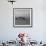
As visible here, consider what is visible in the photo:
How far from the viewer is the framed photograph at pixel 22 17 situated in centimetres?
527

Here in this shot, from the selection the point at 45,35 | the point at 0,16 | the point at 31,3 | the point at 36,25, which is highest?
the point at 31,3

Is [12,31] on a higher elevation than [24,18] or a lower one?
lower

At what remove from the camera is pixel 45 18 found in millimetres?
5301

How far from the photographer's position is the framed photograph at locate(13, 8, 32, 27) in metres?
5.27

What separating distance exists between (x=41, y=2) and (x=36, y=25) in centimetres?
94

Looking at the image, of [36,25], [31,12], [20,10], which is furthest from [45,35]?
[20,10]

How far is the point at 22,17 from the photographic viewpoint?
5293 mm

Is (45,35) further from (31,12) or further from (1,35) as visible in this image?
(1,35)

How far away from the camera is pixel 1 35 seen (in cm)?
528

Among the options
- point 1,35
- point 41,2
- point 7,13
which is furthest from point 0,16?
point 41,2

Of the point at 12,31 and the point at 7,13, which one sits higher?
the point at 7,13

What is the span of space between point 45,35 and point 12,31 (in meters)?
1.32

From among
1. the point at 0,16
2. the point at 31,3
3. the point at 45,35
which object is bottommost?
the point at 45,35

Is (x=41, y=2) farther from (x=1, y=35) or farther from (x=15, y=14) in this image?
(x=1, y=35)
